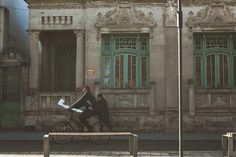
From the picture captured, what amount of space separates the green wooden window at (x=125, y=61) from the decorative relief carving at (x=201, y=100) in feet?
7.87

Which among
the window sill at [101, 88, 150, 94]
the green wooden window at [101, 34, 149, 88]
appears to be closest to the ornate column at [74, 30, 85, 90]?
the green wooden window at [101, 34, 149, 88]

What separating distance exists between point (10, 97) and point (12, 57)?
1867 millimetres

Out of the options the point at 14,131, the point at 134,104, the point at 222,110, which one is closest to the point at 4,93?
the point at 14,131

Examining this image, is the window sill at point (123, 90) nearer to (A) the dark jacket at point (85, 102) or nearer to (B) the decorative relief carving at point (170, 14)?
(B) the decorative relief carving at point (170, 14)

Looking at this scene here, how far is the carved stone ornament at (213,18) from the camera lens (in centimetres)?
2222

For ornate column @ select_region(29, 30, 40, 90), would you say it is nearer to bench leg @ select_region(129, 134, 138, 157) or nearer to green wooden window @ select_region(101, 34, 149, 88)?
green wooden window @ select_region(101, 34, 149, 88)

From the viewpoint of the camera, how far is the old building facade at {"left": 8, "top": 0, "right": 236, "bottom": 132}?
22094 mm

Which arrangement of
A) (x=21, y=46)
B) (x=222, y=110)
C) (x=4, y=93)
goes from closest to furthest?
(x=222, y=110), (x=4, y=93), (x=21, y=46)

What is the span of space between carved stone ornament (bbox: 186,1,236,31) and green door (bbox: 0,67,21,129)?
26.9 feet

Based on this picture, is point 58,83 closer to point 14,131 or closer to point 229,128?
point 14,131

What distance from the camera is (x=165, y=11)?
22531mm

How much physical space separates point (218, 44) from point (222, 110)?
2969 mm

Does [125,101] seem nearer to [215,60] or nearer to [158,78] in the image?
[158,78]

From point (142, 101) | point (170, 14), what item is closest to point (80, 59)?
point (142, 101)
